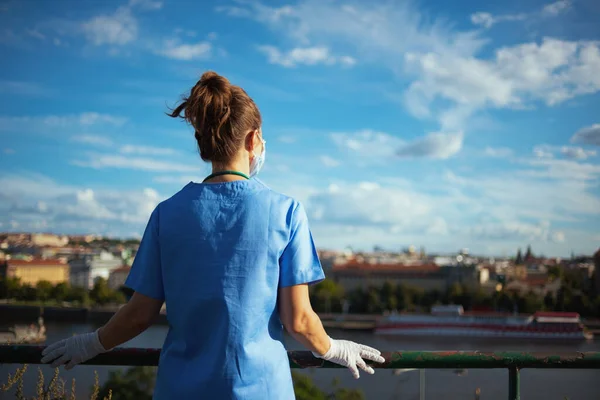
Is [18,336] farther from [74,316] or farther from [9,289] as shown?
[9,289]

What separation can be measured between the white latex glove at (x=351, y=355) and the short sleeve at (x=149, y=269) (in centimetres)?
24

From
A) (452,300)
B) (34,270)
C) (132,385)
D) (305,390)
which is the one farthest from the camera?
(34,270)

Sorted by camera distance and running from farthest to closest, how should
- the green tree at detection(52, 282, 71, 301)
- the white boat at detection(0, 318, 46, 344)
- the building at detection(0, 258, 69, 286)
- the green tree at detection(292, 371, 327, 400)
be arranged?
the building at detection(0, 258, 69, 286), the green tree at detection(52, 282, 71, 301), the green tree at detection(292, 371, 327, 400), the white boat at detection(0, 318, 46, 344)

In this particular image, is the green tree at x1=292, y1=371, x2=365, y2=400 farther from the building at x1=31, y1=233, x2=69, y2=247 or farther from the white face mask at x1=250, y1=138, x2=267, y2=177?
the building at x1=31, y1=233, x2=69, y2=247

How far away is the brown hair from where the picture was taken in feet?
2.60

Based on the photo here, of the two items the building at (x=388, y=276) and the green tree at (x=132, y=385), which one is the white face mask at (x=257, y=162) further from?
the building at (x=388, y=276)

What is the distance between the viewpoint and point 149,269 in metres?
0.80

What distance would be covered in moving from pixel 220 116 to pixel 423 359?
56 centimetres

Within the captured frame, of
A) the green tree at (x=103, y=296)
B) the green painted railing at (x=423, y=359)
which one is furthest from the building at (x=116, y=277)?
the green painted railing at (x=423, y=359)

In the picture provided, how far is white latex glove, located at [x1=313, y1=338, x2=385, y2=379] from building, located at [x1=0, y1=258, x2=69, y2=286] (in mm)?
41437

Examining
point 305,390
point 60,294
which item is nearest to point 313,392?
point 305,390

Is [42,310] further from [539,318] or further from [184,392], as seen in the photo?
[184,392]

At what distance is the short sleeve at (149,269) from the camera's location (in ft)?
2.62

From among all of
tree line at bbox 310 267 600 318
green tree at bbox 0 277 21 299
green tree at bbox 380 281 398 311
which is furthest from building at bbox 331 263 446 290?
green tree at bbox 0 277 21 299
